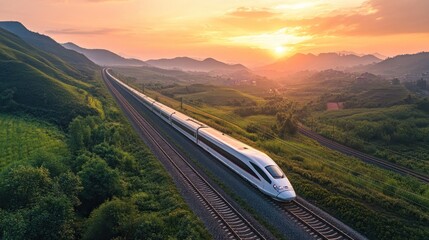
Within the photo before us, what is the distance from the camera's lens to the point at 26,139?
47.6 meters

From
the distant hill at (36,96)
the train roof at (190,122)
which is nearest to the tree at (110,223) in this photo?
the train roof at (190,122)

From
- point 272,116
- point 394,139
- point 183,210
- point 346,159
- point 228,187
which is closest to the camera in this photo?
point 183,210

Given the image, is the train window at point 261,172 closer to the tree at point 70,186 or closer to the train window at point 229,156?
the train window at point 229,156

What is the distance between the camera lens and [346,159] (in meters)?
48.1

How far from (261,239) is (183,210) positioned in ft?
20.9

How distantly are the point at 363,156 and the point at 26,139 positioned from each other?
2216 inches

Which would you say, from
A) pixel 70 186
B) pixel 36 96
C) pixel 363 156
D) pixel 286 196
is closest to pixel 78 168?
→ pixel 70 186

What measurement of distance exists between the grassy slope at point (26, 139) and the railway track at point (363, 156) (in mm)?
47266

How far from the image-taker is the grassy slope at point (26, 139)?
1606 inches

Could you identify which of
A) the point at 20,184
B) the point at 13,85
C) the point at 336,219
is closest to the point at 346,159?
the point at 336,219

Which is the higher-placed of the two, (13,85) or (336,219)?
(13,85)

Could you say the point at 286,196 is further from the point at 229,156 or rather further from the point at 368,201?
the point at 229,156

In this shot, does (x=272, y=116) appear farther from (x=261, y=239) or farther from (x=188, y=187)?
(x=261, y=239)

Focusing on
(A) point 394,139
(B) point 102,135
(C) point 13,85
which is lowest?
(A) point 394,139
